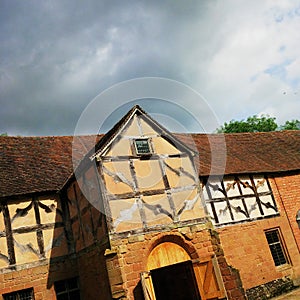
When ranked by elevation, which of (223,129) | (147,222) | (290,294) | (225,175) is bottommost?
(290,294)

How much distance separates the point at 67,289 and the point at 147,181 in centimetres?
520

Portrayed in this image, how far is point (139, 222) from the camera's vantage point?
427 inches

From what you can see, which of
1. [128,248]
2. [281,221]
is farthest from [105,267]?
[281,221]

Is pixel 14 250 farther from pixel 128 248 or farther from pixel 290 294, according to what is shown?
pixel 290 294

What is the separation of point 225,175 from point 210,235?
4266 mm

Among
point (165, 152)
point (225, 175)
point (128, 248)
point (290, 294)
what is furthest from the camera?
point (225, 175)

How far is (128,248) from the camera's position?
33.9 ft

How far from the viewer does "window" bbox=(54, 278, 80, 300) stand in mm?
12484

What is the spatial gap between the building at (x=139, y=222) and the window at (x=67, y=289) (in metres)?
0.04

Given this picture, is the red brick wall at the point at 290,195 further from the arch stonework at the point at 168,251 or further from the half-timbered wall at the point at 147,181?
the arch stonework at the point at 168,251

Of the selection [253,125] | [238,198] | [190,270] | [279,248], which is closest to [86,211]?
[190,270]

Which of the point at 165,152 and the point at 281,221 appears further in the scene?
the point at 281,221

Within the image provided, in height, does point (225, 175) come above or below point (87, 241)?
above

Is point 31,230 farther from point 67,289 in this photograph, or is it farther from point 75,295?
point 75,295
